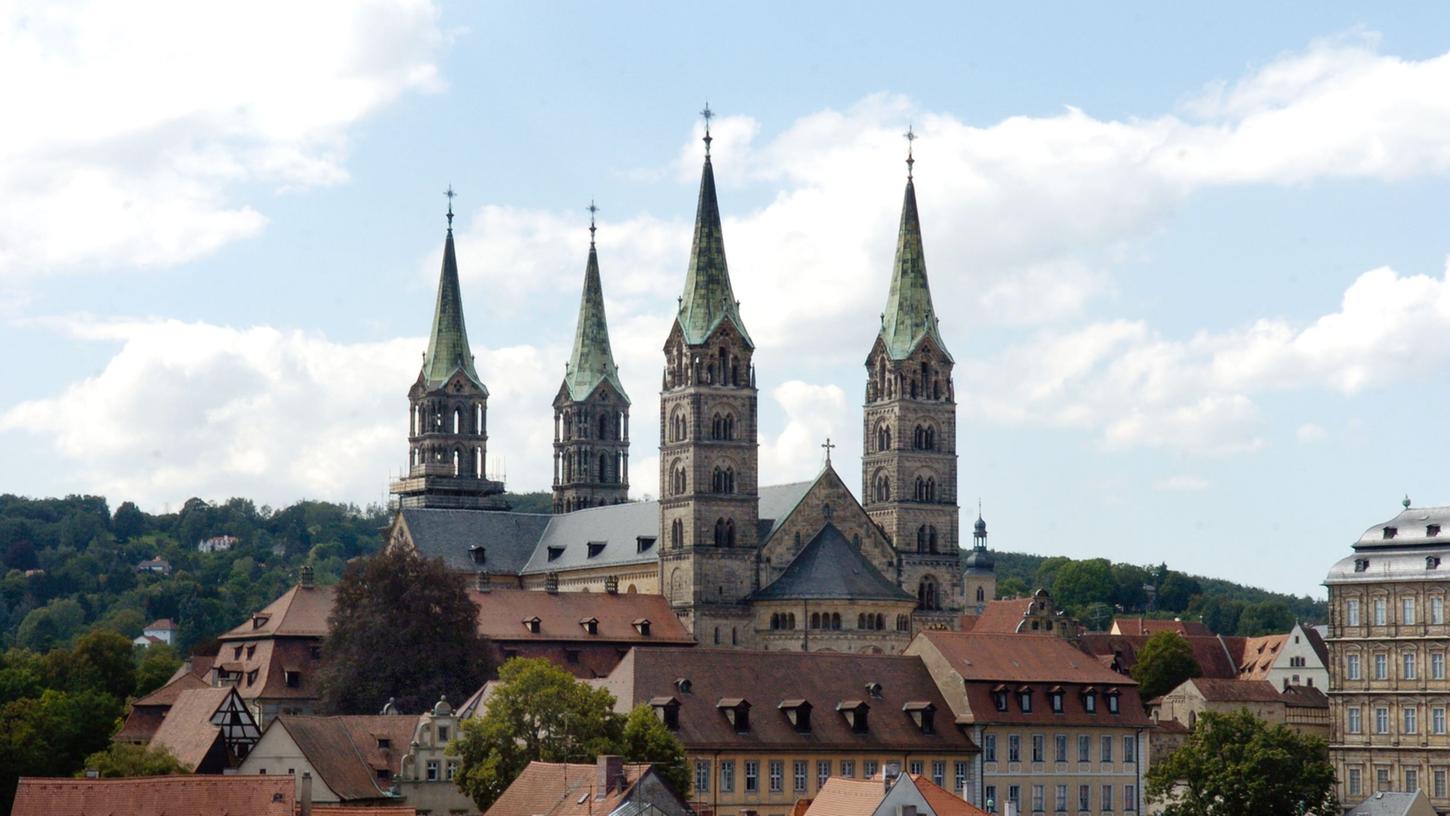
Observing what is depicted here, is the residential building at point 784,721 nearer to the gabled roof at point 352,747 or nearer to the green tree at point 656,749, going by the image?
the green tree at point 656,749

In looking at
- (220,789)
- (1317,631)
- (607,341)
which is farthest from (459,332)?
(220,789)

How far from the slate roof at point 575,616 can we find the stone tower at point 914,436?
48.9ft

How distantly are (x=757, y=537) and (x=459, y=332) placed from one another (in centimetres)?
4618

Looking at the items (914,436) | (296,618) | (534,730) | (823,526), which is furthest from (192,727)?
(914,436)

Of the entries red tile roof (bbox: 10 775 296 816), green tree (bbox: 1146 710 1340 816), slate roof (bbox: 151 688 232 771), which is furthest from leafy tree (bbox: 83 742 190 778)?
green tree (bbox: 1146 710 1340 816)

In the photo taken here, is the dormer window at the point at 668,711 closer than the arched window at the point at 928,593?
Yes

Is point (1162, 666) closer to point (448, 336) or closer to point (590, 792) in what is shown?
point (448, 336)

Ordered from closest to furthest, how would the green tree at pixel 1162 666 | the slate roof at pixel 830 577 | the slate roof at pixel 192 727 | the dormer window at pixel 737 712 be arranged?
the dormer window at pixel 737 712 → the slate roof at pixel 192 727 → the slate roof at pixel 830 577 → the green tree at pixel 1162 666

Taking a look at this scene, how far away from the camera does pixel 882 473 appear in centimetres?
14662

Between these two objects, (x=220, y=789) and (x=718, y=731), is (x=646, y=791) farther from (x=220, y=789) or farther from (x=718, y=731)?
(x=718, y=731)

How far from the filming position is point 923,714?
102750 mm

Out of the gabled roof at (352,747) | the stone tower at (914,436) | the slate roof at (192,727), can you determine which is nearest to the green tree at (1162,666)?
the stone tower at (914,436)

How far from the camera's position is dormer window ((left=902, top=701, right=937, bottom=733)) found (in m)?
103

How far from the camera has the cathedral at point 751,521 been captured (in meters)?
136
